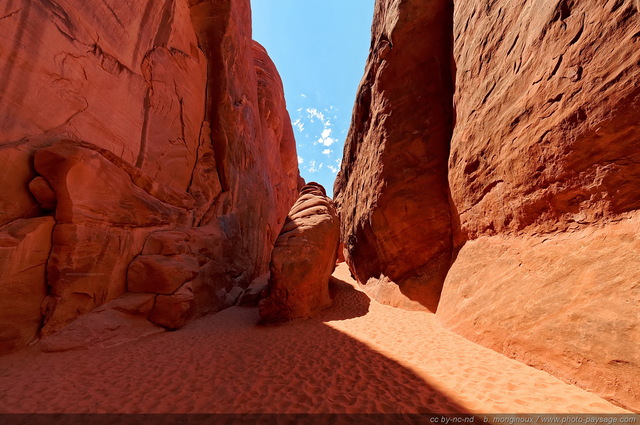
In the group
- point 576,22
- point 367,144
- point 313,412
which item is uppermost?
point 367,144

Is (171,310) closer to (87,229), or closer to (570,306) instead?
(87,229)

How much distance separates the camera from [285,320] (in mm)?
8000

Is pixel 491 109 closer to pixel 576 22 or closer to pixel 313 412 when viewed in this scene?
pixel 576 22

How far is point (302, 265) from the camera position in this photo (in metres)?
8.48

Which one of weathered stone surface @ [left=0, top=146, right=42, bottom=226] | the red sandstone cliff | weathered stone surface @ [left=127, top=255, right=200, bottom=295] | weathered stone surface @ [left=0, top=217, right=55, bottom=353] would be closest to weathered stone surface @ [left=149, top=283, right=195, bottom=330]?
weathered stone surface @ [left=127, top=255, right=200, bottom=295]

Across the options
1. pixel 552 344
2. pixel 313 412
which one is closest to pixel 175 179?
pixel 313 412

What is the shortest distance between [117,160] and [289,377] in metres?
7.78

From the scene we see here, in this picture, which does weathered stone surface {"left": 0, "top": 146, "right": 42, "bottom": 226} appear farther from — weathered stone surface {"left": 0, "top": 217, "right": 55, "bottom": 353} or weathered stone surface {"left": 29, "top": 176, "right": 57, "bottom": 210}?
weathered stone surface {"left": 0, "top": 217, "right": 55, "bottom": 353}

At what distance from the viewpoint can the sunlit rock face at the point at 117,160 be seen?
222 inches

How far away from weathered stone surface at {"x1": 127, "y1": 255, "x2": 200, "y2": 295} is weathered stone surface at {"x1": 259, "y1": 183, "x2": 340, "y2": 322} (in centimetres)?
280

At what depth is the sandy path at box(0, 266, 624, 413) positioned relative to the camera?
3.63 metres

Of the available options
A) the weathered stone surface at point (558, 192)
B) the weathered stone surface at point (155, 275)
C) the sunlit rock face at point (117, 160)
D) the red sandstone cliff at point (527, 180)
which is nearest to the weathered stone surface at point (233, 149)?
the sunlit rock face at point (117, 160)

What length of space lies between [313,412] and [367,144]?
10768 millimetres

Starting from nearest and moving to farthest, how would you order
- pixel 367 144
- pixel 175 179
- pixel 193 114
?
pixel 175 179
pixel 193 114
pixel 367 144
